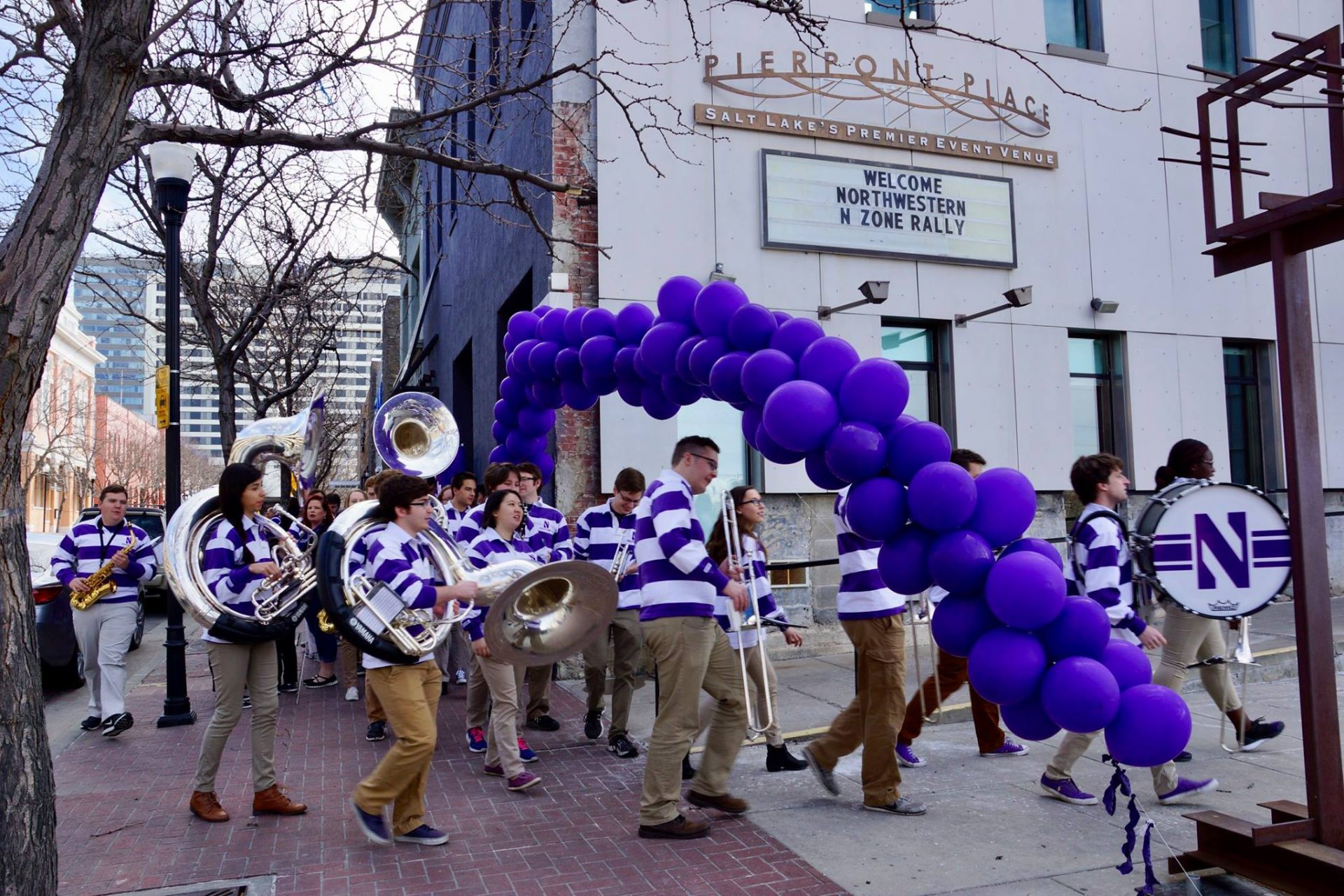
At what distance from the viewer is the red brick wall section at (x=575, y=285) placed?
32.3 ft

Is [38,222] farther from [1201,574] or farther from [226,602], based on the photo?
[1201,574]

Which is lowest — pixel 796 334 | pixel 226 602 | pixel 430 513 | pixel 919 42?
pixel 226 602

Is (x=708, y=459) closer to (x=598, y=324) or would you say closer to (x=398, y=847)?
(x=598, y=324)

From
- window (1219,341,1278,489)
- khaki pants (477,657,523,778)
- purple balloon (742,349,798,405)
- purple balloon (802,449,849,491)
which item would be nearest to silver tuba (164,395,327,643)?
khaki pants (477,657,523,778)

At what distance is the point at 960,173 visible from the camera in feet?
37.0

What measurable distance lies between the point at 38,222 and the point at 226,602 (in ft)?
8.40

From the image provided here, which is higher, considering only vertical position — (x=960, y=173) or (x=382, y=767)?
(x=960, y=173)

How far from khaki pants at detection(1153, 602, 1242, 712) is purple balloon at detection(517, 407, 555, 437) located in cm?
500

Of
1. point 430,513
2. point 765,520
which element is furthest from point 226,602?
point 765,520

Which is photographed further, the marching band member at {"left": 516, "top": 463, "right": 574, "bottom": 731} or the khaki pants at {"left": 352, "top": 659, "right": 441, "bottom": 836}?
the marching band member at {"left": 516, "top": 463, "right": 574, "bottom": 731}

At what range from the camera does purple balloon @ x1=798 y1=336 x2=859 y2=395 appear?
491 centimetres

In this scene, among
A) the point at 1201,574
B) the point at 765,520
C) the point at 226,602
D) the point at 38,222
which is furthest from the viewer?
the point at 765,520

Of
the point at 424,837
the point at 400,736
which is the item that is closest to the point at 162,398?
the point at 400,736

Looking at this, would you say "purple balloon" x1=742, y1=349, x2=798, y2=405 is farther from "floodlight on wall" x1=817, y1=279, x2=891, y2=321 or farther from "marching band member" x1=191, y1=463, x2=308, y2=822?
"floodlight on wall" x1=817, y1=279, x2=891, y2=321
